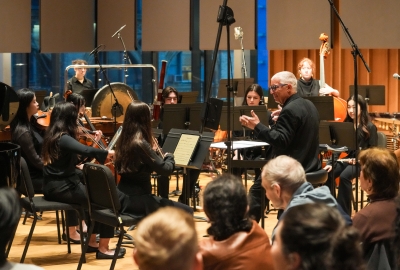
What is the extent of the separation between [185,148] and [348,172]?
2.01 m

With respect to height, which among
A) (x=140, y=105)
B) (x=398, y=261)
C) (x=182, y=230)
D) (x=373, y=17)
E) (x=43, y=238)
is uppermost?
(x=373, y=17)

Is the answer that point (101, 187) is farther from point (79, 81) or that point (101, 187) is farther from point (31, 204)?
point (79, 81)

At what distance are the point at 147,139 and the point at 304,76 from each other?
12.5 feet

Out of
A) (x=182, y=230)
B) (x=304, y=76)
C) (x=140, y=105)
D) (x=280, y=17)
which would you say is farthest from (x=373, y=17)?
(x=182, y=230)

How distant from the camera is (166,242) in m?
1.88

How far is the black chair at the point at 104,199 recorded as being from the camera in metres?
4.45

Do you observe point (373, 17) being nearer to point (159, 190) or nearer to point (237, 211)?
point (159, 190)

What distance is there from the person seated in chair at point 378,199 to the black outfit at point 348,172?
9.34 ft

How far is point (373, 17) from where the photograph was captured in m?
9.55

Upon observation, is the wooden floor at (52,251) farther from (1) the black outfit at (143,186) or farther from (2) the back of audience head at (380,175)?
(2) the back of audience head at (380,175)

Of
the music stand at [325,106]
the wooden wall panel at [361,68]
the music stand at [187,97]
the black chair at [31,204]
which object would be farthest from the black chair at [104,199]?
the wooden wall panel at [361,68]

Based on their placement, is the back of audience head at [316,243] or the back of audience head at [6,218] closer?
the back of audience head at [316,243]

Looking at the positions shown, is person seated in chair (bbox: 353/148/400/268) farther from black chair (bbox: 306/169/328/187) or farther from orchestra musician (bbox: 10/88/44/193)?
orchestra musician (bbox: 10/88/44/193)

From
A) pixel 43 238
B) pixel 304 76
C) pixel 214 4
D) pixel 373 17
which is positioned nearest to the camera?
pixel 43 238
